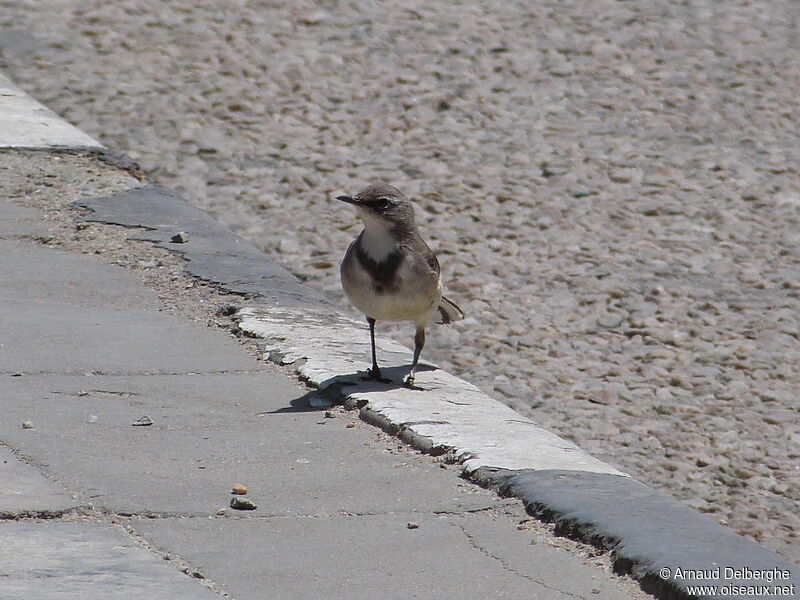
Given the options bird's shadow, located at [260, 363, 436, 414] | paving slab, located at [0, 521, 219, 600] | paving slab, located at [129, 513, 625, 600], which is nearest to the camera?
paving slab, located at [0, 521, 219, 600]

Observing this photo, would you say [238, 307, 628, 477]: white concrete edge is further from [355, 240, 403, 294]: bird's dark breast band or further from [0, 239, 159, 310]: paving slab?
[0, 239, 159, 310]: paving slab

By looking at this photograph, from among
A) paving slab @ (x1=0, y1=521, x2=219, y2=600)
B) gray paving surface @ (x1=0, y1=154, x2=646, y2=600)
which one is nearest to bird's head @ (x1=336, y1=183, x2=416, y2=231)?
gray paving surface @ (x1=0, y1=154, x2=646, y2=600)

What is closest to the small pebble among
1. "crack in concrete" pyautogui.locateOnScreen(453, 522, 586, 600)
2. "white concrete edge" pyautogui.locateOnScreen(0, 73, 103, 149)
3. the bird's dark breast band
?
"crack in concrete" pyautogui.locateOnScreen(453, 522, 586, 600)

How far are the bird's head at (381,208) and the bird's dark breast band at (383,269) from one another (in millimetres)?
107

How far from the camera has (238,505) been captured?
3186 millimetres

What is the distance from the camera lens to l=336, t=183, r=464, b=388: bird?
4.46 m

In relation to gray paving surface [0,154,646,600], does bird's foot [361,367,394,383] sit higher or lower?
lower

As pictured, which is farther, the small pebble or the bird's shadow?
the bird's shadow

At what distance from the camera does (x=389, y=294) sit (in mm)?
4441

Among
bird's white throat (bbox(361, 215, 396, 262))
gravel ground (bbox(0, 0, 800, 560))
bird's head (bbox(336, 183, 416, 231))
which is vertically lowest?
gravel ground (bbox(0, 0, 800, 560))

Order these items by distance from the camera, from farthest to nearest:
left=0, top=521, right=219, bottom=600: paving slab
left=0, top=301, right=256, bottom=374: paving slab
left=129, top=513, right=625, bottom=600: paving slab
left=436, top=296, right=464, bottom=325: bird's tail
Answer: left=436, top=296, right=464, bottom=325: bird's tail, left=0, top=301, right=256, bottom=374: paving slab, left=129, top=513, right=625, bottom=600: paving slab, left=0, top=521, right=219, bottom=600: paving slab

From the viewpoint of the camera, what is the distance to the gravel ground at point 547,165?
5395mm

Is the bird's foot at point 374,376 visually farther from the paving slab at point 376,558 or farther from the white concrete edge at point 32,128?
the white concrete edge at point 32,128

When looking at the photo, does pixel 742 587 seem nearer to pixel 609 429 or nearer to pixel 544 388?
pixel 609 429
